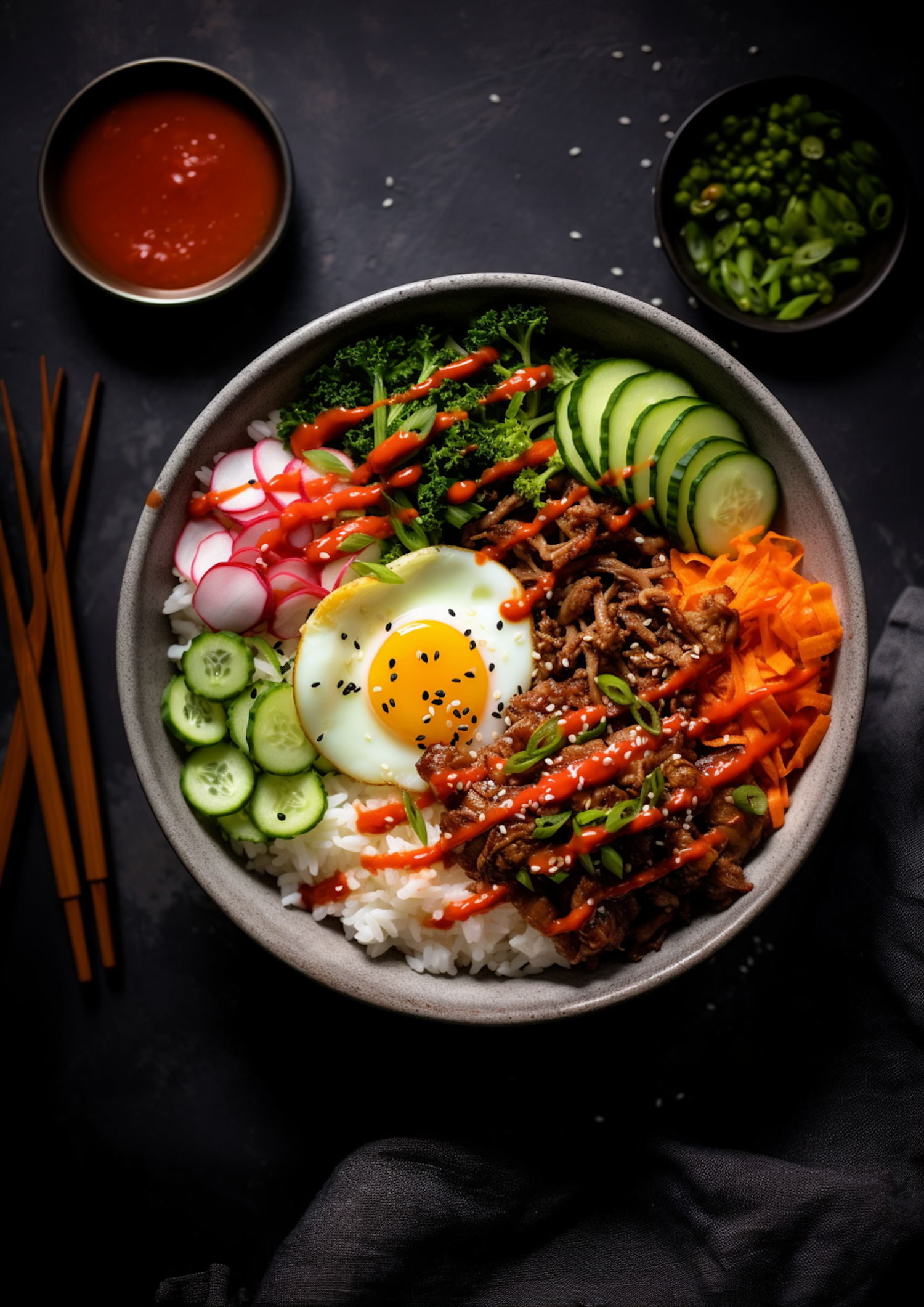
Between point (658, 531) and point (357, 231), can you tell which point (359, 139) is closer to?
point (357, 231)

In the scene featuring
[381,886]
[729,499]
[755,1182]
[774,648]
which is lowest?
[755,1182]

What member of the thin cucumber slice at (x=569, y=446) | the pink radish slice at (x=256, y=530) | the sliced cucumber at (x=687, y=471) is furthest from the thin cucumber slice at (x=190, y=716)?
the sliced cucumber at (x=687, y=471)

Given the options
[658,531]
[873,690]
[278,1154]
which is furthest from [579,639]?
[278,1154]

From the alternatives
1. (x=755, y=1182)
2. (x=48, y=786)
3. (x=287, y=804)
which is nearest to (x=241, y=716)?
(x=287, y=804)

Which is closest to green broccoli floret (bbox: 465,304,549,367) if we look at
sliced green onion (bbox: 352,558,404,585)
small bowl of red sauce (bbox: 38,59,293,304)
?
sliced green onion (bbox: 352,558,404,585)

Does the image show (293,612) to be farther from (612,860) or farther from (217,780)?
(612,860)

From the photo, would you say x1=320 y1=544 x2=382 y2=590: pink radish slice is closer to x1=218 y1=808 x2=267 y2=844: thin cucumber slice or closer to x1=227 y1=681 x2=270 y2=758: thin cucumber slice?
x1=227 y1=681 x2=270 y2=758: thin cucumber slice
